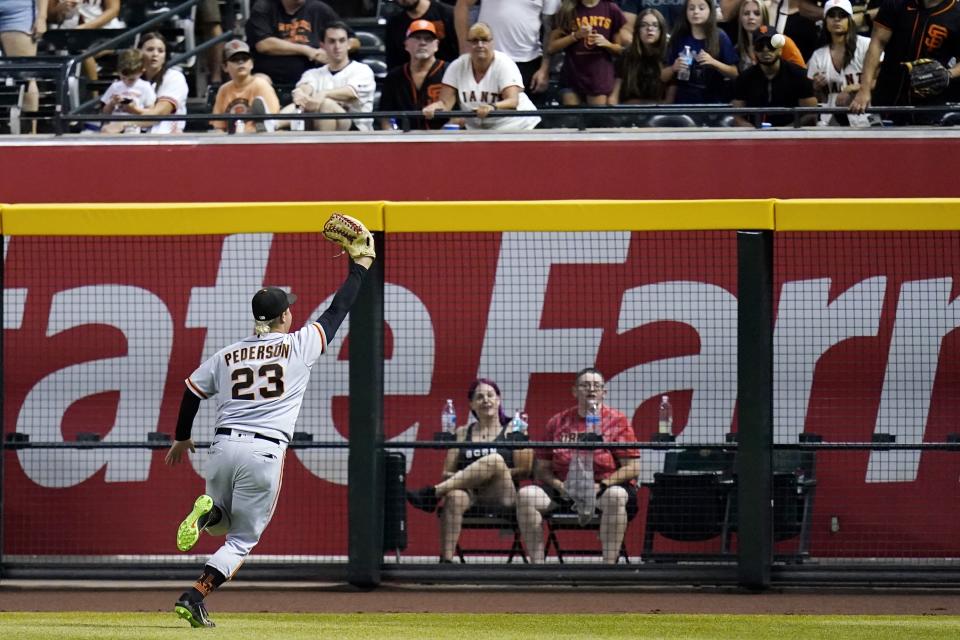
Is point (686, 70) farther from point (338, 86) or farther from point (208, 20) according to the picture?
point (208, 20)

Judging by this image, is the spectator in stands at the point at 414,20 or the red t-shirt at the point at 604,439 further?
the spectator in stands at the point at 414,20

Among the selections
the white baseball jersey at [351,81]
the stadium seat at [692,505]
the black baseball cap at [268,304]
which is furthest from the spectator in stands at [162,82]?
the stadium seat at [692,505]

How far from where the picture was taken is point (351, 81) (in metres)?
11.6

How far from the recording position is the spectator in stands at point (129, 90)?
11.9 m

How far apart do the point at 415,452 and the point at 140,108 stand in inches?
165

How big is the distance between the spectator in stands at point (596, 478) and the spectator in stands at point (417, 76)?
3.16m

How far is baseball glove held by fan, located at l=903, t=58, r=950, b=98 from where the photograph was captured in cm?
1021

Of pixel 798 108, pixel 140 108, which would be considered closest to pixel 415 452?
pixel 798 108

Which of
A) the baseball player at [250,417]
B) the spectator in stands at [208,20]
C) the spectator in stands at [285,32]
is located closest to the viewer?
the baseball player at [250,417]

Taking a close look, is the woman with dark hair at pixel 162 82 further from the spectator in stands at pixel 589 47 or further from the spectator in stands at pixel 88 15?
the spectator in stands at pixel 589 47

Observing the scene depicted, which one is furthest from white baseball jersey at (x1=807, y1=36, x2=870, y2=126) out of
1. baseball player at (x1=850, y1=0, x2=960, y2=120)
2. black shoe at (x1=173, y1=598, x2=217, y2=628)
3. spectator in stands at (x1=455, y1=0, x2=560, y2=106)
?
Result: black shoe at (x1=173, y1=598, x2=217, y2=628)

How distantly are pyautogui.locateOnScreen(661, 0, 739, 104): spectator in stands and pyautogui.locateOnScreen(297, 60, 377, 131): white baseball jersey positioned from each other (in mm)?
2292

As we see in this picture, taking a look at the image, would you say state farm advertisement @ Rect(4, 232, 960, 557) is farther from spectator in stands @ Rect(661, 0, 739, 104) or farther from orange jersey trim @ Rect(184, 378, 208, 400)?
spectator in stands @ Rect(661, 0, 739, 104)

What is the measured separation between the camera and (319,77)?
458 inches
